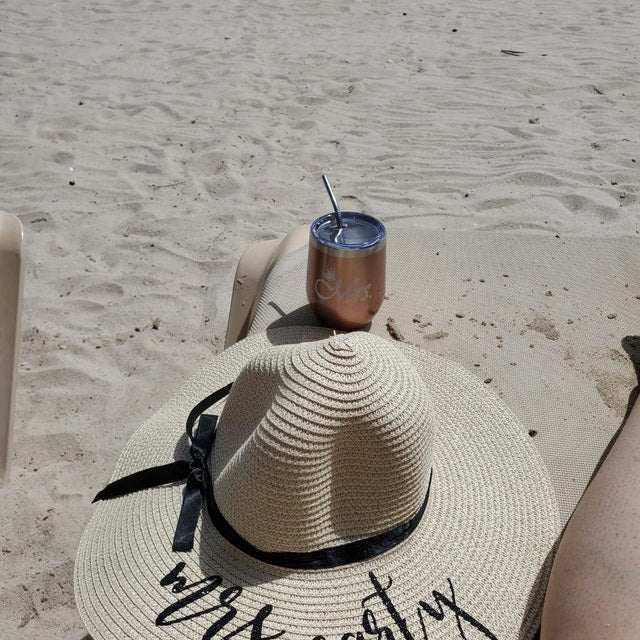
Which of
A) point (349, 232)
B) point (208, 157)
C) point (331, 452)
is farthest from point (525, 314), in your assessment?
point (208, 157)

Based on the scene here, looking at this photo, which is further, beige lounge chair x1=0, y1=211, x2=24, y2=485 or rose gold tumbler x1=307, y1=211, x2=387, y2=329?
beige lounge chair x1=0, y1=211, x2=24, y2=485

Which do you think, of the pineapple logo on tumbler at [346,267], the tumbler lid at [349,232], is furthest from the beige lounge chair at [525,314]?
the tumbler lid at [349,232]

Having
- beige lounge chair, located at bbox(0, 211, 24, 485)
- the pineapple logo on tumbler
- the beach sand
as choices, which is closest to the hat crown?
the pineapple logo on tumbler

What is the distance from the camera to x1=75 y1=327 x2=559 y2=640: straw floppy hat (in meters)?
0.99

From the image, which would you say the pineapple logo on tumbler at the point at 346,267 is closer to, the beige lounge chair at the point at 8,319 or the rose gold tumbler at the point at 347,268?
the rose gold tumbler at the point at 347,268

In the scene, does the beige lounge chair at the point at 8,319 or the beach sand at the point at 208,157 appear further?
the beach sand at the point at 208,157

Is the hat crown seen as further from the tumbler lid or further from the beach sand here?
the beach sand

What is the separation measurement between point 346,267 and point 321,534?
631 mm

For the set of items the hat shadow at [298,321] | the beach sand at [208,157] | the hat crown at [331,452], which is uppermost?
the hat crown at [331,452]

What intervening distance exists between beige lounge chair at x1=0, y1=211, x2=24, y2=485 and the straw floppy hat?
97cm

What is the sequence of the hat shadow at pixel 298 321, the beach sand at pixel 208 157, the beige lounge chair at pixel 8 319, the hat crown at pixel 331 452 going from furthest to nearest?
the beach sand at pixel 208 157 → the beige lounge chair at pixel 8 319 → the hat shadow at pixel 298 321 → the hat crown at pixel 331 452

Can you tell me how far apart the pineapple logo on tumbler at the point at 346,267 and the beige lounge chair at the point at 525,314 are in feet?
0.50

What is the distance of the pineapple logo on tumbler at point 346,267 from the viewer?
1.49 m

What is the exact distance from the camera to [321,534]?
1.04m
